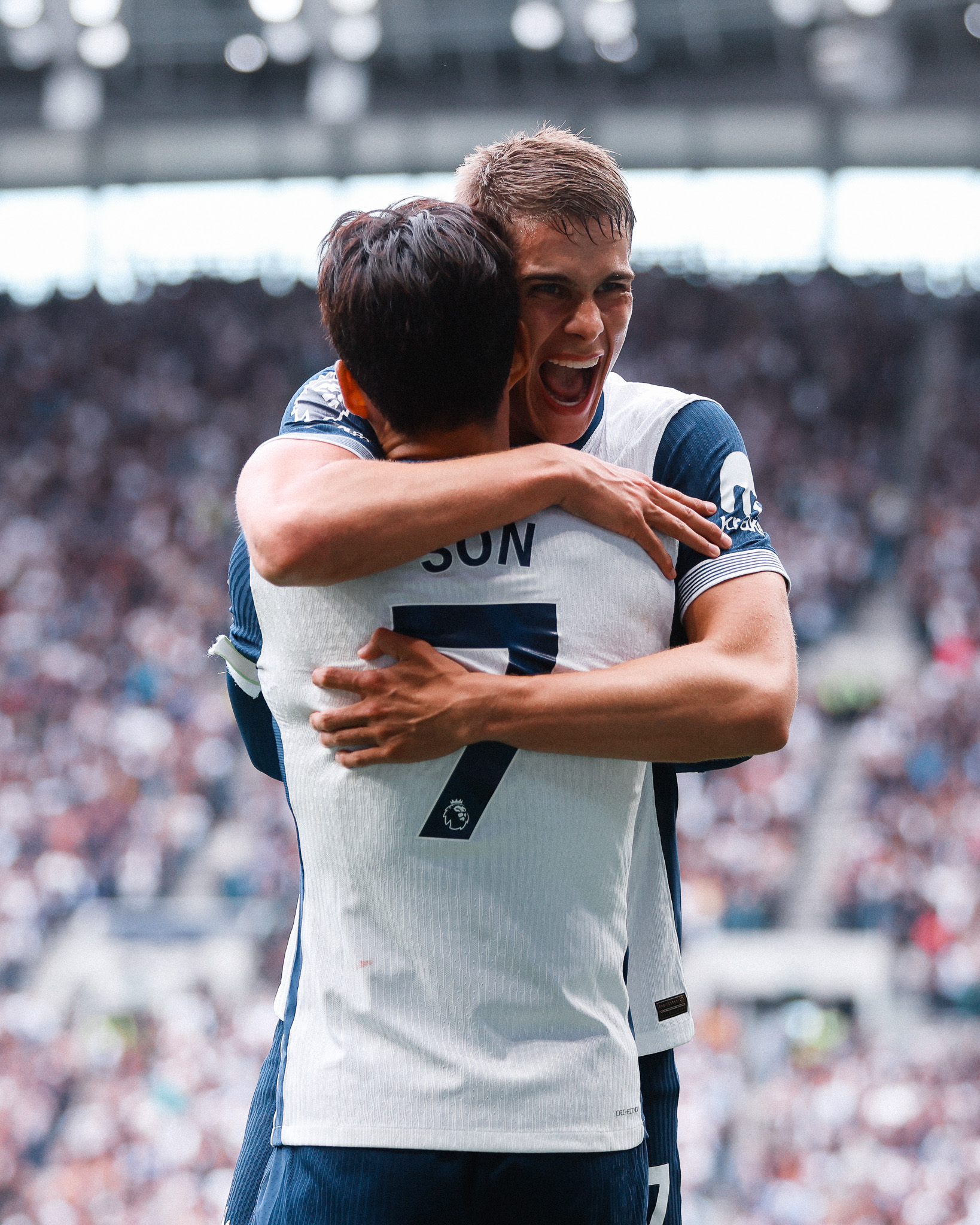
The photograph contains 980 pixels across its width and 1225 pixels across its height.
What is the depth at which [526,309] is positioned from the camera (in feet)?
5.07

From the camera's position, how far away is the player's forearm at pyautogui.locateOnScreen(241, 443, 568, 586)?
4.15 ft

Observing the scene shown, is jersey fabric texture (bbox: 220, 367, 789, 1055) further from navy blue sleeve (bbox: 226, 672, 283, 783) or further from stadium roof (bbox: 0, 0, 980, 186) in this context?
stadium roof (bbox: 0, 0, 980, 186)

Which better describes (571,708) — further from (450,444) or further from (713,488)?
(713,488)

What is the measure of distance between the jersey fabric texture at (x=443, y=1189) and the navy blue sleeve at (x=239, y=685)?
448 millimetres

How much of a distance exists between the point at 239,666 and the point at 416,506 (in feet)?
1.41

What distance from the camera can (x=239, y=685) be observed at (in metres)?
1.65

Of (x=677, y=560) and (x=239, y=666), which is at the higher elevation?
(x=677, y=560)

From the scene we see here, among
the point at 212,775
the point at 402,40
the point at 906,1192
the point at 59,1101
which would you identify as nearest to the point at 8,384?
the point at 402,40

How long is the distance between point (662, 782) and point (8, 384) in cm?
1798

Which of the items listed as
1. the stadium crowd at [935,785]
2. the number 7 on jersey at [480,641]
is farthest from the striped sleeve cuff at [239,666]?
the stadium crowd at [935,785]

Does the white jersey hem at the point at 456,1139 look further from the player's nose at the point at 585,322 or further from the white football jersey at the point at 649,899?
the player's nose at the point at 585,322

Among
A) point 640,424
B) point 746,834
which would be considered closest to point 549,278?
point 640,424

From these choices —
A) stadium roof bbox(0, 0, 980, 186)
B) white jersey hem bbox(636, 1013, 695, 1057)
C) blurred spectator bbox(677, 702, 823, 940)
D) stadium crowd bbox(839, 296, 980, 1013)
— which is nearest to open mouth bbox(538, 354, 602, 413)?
white jersey hem bbox(636, 1013, 695, 1057)

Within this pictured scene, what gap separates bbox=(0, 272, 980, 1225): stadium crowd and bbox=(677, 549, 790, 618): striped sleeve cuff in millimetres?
7471
